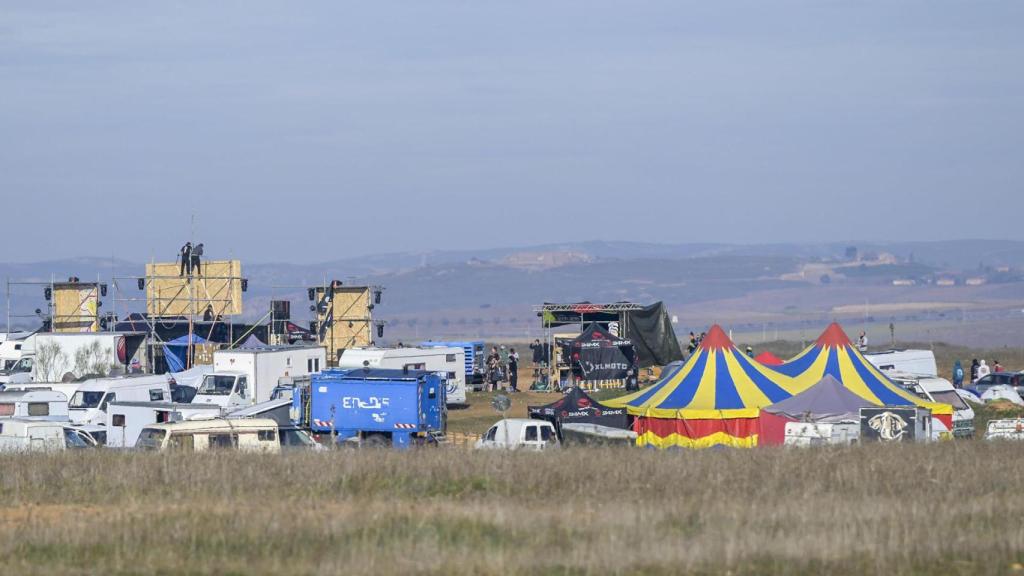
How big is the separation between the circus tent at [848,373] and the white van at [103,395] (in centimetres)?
1521

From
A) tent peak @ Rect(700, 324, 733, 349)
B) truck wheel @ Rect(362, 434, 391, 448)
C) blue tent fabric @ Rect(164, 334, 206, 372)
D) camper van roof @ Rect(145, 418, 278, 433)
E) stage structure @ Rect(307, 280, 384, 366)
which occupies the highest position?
stage structure @ Rect(307, 280, 384, 366)

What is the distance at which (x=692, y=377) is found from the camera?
3188 centimetres

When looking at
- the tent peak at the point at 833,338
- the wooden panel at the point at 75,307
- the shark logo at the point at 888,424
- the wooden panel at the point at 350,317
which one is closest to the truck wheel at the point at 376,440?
the shark logo at the point at 888,424

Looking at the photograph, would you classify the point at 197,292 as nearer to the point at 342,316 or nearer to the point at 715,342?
the point at 342,316

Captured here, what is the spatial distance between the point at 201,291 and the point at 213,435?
110 ft

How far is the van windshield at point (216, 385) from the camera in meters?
37.0

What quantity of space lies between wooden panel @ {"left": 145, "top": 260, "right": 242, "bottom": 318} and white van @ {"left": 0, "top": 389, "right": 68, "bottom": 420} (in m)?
25.0

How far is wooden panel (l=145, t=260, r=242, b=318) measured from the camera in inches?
2270

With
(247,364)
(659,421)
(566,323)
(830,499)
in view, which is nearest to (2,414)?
(247,364)

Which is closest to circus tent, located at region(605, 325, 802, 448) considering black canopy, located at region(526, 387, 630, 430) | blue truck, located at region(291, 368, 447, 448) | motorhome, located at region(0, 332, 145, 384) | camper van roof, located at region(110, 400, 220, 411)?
black canopy, located at region(526, 387, 630, 430)

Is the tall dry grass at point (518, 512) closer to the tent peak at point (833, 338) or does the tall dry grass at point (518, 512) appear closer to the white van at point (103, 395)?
the white van at point (103, 395)

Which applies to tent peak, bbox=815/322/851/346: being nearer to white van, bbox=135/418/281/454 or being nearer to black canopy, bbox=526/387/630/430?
black canopy, bbox=526/387/630/430

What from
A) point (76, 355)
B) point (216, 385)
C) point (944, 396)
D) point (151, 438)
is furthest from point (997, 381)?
point (76, 355)

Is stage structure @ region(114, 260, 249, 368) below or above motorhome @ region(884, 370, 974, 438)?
above
